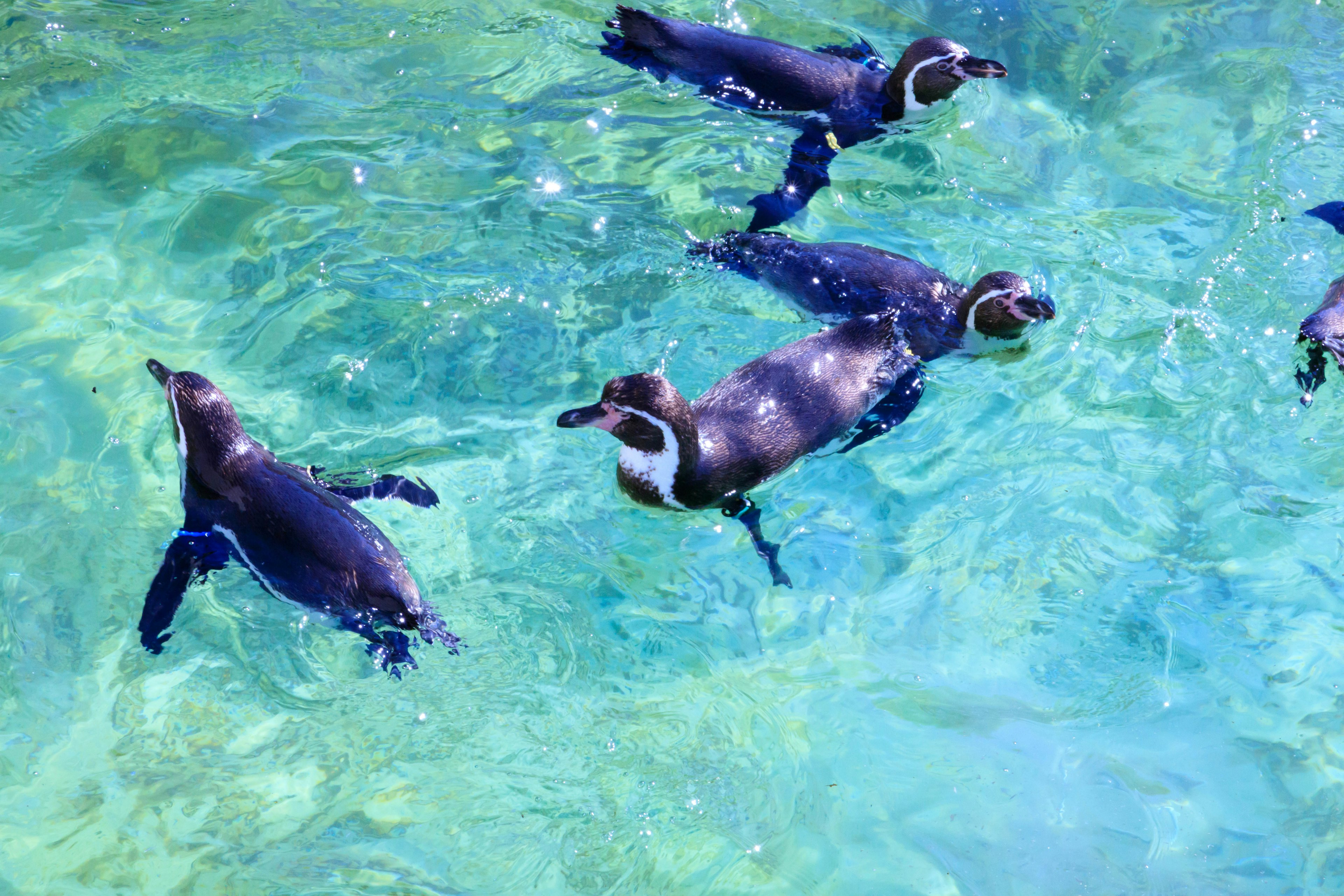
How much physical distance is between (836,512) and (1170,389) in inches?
71.2

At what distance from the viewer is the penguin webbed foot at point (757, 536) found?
443 cm

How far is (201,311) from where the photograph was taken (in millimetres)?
5223

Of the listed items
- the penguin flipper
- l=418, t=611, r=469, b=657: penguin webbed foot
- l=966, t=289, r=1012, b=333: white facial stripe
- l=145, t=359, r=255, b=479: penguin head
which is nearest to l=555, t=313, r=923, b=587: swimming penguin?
l=966, t=289, r=1012, b=333: white facial stripe

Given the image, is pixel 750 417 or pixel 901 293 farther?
pixel 901 293

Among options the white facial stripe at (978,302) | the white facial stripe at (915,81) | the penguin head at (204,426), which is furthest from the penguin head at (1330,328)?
the penguin head at (204,426)

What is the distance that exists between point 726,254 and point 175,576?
2.95 meters

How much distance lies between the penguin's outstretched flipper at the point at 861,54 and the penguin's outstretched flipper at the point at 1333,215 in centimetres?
252

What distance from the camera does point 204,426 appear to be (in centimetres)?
421

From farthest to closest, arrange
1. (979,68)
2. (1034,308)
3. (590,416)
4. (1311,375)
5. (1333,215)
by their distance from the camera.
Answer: (979,68), (1333,215), (1311,375), (1034,308), (590,416)

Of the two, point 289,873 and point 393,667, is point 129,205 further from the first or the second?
point 289,873

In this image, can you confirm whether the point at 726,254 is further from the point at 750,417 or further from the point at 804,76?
the point at 804,76

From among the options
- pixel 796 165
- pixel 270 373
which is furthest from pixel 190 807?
pixel 796 165

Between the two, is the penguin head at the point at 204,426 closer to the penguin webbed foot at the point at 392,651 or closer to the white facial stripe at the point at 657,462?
the penguin webbed foot at the point at 392,651

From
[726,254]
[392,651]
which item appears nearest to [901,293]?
[726,254]
